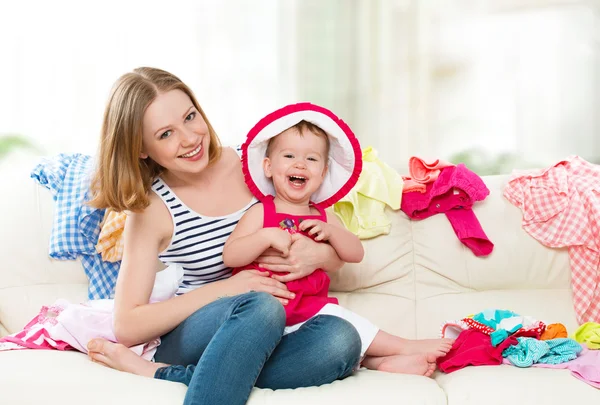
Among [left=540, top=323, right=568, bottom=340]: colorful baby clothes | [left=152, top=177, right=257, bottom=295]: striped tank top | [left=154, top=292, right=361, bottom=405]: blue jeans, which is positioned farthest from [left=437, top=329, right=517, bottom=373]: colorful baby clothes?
[left=152, top=177, right=257, bottom=295]: striped tank top

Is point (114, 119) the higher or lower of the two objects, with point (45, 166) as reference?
higher

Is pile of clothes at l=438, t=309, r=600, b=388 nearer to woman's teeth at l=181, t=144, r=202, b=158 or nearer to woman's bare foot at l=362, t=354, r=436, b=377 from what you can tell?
woman's bare foot at l=362, t=354, r=436, b=377

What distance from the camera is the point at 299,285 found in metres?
1.83

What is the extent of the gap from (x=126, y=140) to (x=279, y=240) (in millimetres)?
454

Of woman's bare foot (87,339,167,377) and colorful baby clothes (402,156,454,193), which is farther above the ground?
colorful baby clothes (402,156,454,193)

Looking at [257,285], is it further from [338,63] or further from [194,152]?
[338,63]

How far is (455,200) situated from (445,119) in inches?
42.1

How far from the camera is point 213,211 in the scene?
6.21 feet

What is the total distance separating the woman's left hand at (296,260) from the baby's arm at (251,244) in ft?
0.08

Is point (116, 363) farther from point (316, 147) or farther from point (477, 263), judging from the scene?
point (477, 263)

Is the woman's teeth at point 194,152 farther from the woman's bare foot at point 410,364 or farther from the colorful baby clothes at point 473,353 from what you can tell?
the colorful baby clothes at point 473,353

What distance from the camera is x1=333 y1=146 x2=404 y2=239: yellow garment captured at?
2.21m

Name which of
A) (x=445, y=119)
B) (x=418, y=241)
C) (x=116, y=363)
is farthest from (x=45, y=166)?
(x=445, y=119)

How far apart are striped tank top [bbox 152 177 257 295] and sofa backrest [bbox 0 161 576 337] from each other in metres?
0.45
